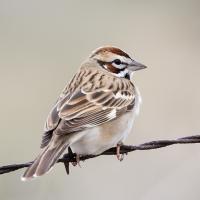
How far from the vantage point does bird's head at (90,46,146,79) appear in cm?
837

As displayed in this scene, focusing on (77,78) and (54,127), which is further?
(77,78)

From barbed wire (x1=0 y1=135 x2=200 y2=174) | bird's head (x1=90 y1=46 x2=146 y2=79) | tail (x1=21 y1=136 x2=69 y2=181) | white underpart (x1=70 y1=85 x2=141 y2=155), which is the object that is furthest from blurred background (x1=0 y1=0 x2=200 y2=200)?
tail (x1=21 y1=136 x2=69 y2=181)

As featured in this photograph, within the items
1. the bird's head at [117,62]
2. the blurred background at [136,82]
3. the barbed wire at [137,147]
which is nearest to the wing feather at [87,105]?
the bird's head at [117,62]

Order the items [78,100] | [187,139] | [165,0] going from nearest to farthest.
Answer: [187,139] → [78,100] → [165,0]

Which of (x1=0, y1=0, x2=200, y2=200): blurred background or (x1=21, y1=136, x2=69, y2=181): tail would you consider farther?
(x1=0, y1=0, x2=200, y2=200): blurred background

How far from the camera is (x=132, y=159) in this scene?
32.4 ft

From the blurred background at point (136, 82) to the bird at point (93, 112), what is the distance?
1281mm

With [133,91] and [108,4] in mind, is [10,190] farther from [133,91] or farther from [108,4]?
[108,4]

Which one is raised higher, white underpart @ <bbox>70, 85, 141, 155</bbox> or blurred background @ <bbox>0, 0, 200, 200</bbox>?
white underpart @ <bbox>70, 85, 141, 155</bbox>

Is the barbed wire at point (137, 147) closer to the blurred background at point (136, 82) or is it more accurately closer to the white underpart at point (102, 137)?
the white underpart at point (102, 137)

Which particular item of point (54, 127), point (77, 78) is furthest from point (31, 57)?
point (54, 127)

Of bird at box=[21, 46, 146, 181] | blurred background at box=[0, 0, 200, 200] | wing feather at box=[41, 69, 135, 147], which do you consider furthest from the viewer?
blurred background at box=[0, 0, 200, 200]

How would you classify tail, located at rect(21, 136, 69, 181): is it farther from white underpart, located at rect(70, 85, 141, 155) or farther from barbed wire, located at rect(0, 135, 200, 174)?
white underpart, located at rect(70, 85, 141, 155)

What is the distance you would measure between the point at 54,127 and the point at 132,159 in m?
2.65
